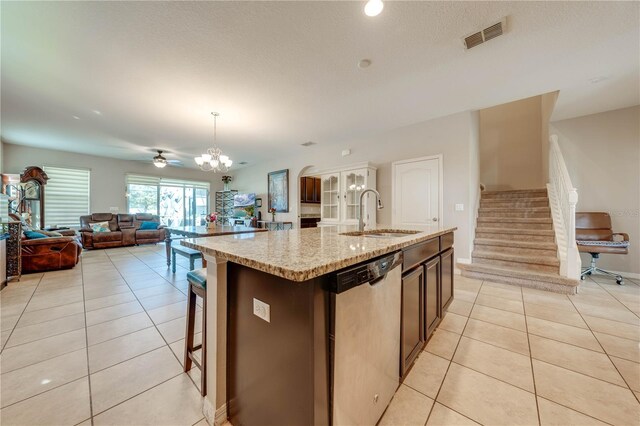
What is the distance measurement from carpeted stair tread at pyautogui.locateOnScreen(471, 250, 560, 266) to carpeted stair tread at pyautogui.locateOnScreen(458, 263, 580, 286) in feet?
0.52

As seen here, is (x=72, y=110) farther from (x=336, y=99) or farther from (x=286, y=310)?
(x=286, y=310)

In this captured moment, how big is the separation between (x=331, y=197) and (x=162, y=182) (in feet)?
20.6

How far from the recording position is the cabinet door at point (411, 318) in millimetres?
1393

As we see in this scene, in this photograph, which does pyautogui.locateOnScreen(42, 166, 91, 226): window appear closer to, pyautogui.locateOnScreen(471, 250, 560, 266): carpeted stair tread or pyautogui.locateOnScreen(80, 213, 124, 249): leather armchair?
pyautogui.locateOnScreen(80, 213, 124, 249): leather armchair

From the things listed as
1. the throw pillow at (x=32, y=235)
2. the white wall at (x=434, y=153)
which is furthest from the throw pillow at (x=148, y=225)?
the white wall at (x=434, y=153)

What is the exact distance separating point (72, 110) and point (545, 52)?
6.30 meters

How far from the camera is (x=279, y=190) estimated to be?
22.7 ft

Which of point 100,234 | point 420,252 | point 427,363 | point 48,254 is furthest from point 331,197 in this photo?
point 100,234

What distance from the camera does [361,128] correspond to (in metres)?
4.55

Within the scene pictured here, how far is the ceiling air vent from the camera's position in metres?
1.99

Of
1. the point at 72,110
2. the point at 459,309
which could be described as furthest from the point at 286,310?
the point at 72,110

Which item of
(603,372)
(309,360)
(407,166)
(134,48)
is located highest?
(134,48)

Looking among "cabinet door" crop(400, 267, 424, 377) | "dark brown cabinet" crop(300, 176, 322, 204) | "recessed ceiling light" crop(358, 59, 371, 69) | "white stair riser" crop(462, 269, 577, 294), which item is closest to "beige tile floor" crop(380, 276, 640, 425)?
"cabinet door" crop(400, 267, 424, 377)

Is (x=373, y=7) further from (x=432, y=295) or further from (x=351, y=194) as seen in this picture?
(x=351, y=194)
